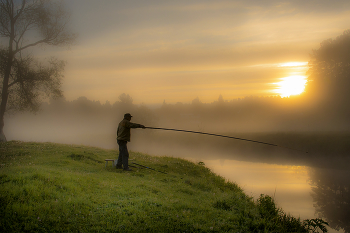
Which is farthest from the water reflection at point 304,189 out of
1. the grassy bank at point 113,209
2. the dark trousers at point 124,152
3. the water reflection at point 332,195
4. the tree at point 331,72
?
the tree at point 331,72

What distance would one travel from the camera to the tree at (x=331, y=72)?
49250 mm

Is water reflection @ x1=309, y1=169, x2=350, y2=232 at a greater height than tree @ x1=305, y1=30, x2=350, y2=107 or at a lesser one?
lesser

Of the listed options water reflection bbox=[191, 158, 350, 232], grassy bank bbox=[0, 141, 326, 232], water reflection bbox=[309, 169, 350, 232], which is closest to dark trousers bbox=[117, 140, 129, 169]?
grassy bank bbox=[0, 141, 326, 232]

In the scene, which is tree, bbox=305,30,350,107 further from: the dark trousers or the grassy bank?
the dark trousers

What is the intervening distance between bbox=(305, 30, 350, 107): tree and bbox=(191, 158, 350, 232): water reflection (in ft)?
118

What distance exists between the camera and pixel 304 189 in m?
18.7

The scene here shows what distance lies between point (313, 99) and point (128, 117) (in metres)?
58.8

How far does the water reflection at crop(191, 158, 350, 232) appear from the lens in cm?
1452

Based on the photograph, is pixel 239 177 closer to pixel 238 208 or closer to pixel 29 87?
pixel 238 208

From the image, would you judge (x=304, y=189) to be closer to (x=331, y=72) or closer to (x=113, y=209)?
(x=113, y=209)

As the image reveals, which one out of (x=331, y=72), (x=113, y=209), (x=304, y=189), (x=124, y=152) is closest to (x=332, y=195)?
(x=304, y=189)

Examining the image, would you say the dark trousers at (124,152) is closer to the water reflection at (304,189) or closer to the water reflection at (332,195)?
the water reflection at (304,189)

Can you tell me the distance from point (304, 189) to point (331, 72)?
152ft

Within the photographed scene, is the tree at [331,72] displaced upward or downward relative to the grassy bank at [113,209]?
upward
